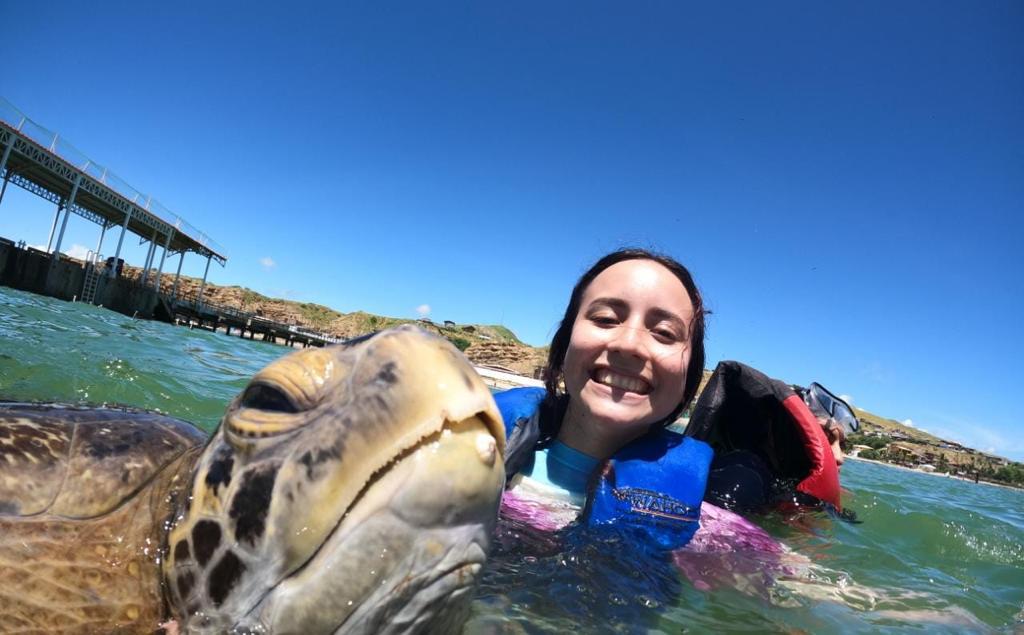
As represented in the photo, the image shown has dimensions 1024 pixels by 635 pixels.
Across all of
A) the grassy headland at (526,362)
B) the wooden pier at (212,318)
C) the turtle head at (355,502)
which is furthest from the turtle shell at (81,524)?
the wooden pier at (212,318)

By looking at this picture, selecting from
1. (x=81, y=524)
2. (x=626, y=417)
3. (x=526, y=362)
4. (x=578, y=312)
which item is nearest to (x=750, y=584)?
(x=626, y=417)

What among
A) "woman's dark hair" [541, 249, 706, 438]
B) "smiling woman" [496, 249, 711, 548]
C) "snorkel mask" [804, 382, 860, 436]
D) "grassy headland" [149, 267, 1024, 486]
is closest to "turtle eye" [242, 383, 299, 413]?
"smiling woman" [496, 249, 711, 548]

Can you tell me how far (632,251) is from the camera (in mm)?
3357

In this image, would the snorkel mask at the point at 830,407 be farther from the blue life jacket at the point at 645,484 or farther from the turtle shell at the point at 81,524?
the turtle shell at the point at 81,524

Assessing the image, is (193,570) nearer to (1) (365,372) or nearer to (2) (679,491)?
(1) (365,372)

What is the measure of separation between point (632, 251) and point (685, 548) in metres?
1.73

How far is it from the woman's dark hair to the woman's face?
0.18m

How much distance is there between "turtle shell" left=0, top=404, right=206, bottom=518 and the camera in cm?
140

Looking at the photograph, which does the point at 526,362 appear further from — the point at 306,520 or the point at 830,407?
the point at 306,520

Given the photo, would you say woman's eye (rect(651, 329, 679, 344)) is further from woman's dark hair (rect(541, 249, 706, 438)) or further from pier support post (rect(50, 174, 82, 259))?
pier support post (rect(50, 174, 82, 259))

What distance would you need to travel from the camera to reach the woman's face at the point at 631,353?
9.36 feet

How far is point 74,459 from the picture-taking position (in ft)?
4.92

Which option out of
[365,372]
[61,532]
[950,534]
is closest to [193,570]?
[61,532]

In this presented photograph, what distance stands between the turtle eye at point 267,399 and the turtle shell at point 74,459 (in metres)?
0.58
